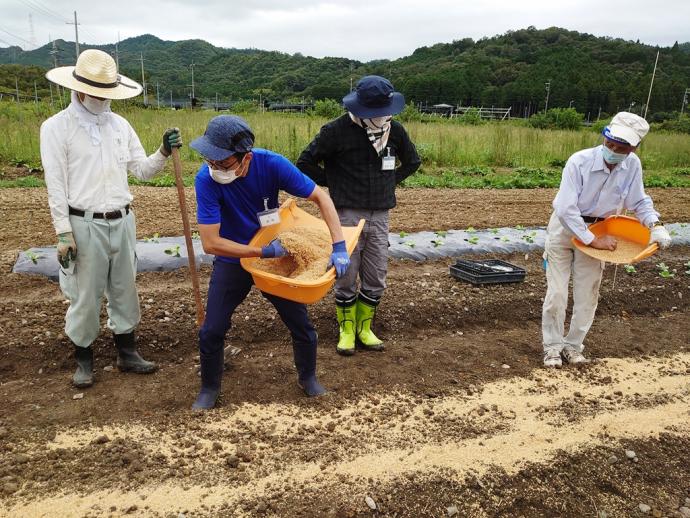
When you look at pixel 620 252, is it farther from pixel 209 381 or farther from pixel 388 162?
pixel 209 381

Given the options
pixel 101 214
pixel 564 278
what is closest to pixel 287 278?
pixel 101 214

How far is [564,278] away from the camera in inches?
133

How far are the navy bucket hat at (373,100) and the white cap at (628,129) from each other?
119 centimetres

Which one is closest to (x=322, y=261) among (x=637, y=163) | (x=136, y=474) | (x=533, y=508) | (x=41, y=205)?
(x=136, y=474)

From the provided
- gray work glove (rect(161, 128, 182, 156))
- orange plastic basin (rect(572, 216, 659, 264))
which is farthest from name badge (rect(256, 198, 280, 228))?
orange plastic basin (rect(572, 216, 659, 264))

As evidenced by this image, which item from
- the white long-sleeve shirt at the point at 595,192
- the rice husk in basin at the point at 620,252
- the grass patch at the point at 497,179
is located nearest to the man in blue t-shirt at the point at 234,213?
the white long-sleeve shirt at the point at 595,192

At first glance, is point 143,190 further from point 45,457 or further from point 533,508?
point 533,508

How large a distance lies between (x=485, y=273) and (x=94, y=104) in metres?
3.36

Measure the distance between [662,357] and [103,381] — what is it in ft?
12.2

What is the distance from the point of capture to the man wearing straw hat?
322 centimetres

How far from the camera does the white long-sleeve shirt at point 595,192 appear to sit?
10.2 feet

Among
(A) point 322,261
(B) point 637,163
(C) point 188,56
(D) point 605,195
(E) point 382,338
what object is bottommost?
(E) point 382,338

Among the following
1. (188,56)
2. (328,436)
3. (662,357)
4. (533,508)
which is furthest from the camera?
(188,56)

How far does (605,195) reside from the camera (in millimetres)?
3238
